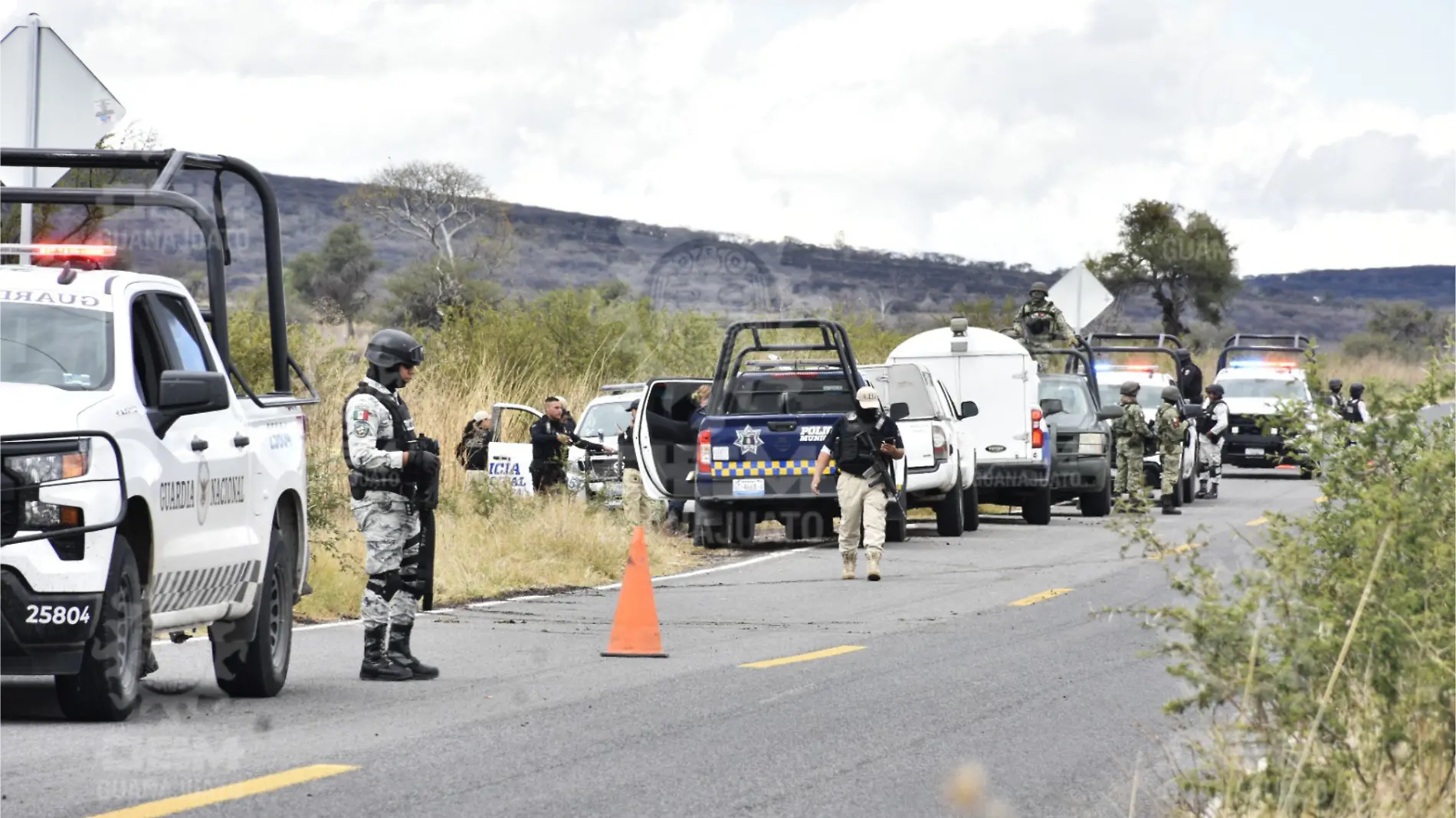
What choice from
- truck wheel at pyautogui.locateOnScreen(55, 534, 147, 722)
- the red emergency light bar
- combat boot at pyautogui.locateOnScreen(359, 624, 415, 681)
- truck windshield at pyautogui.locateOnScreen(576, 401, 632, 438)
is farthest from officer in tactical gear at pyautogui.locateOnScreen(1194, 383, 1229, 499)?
truck wheel at pyautogui.locateOnScreen(55, 534, 147, 722)

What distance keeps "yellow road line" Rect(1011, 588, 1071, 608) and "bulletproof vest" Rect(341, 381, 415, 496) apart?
613 centimetres

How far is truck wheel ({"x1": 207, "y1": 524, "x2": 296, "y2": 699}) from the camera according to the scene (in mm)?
10156

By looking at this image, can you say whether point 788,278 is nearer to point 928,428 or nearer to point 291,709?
point 928,428

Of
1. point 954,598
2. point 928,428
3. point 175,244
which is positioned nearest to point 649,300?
point 175,244

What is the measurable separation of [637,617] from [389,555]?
194cm

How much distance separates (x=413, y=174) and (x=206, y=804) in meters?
90.8

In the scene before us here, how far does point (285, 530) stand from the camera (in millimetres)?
10844

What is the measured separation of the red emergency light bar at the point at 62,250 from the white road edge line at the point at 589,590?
3.57 metres

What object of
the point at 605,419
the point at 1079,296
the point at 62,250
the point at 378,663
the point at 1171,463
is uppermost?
the point at 1079,296

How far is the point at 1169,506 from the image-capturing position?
92.3 feet

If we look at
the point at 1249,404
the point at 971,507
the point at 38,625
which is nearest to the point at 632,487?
the point at 971,507

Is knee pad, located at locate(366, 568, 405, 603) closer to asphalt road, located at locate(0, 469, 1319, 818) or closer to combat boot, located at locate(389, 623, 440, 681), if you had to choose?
combat boot, located at locate(389, 623, 440, 681)

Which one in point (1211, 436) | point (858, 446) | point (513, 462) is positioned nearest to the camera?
point (858, 446)

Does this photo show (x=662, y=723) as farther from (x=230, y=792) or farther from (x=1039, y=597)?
(x=1039, y=597)
